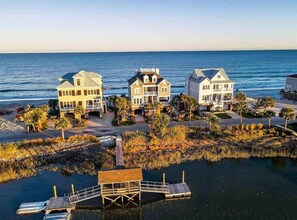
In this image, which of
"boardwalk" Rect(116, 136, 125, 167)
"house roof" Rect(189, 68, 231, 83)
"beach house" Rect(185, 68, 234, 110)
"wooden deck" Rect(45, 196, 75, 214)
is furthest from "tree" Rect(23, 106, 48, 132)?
"house roof" Rect(189, 68, 231, 83)

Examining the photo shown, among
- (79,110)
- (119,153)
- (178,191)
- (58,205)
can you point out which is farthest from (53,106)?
(178,191)

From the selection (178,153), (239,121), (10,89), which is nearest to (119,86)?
(10,89)

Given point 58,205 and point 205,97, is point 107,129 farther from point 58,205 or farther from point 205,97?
point 205,97

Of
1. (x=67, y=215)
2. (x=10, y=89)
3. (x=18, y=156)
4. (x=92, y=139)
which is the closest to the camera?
(x=67, y=215)

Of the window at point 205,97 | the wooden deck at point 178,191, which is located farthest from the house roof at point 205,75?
the wooden deck at point 178,191

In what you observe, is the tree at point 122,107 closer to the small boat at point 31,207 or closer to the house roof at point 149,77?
the house roof at point 149,77

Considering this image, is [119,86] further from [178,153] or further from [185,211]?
[185,211]
